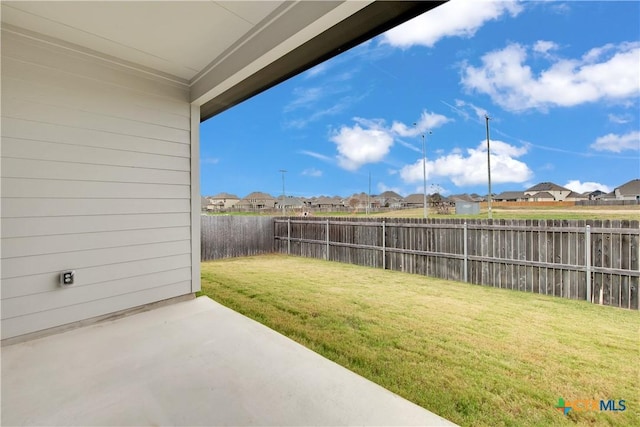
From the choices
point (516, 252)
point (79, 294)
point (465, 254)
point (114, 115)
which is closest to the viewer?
point (79, 294)

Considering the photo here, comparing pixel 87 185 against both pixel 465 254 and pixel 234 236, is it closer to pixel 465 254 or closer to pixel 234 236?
pixel 465 254

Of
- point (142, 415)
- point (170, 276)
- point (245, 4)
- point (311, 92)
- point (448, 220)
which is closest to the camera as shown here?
point (142, 415)

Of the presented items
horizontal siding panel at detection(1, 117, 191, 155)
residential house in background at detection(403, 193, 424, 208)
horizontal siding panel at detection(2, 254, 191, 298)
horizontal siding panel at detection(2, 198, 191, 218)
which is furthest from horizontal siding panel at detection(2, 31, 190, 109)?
residential house in background at detection(403, 193, 424, 208)

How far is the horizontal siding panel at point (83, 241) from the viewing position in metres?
1.96

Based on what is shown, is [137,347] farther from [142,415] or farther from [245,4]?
[245,4]

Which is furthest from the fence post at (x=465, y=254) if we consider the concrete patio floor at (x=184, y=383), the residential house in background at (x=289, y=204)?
the residential house in background at (x=289, y=204)

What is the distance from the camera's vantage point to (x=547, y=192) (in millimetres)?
4492

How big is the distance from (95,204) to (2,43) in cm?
125

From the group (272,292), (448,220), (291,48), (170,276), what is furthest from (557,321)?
(170,276)

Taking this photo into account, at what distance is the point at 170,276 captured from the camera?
9.20ft

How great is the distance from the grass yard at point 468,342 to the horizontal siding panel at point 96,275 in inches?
30.8

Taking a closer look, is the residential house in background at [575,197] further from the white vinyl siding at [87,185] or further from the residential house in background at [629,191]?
the white vinyl siding at [87,185]

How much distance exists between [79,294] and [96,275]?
0.58ft

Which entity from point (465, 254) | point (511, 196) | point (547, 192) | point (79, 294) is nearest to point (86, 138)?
point (79, 294)
